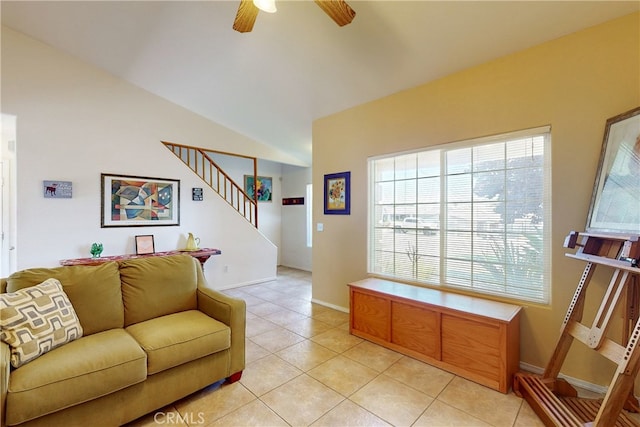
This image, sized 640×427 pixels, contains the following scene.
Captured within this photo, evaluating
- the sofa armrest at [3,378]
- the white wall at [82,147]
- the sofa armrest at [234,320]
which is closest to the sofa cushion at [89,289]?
the sofa armrest at [3,378]

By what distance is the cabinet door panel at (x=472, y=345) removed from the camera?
2.14 metres

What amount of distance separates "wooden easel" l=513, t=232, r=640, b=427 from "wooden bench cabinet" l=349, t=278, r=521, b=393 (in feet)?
0.76

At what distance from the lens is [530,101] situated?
7.78 feet

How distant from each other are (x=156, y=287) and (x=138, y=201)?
2.39 metres

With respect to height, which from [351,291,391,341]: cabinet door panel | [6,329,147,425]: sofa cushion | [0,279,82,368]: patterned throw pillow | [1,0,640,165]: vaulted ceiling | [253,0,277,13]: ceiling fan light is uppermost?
[1,0,640,165]: vaulted ceiling

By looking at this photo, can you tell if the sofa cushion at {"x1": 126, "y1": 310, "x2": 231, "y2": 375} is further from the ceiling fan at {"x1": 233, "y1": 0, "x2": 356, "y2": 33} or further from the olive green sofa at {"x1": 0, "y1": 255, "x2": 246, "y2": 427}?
the ceiling fan at {"x1": 233, "y1": 0, "x2": 356, "y2": 33}

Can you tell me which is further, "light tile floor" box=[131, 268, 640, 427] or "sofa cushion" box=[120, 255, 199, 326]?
"sofa cushion" box=[120, 255, 199, 326]

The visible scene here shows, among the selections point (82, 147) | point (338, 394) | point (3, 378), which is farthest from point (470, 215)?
point (82, 147)

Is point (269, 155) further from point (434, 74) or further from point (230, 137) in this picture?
point (434, 74)

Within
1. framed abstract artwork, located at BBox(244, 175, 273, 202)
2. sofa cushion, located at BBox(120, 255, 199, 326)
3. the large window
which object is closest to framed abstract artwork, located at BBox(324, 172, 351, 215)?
the large window

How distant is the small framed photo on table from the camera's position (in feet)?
13.4

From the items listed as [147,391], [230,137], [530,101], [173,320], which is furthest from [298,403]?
[230,137]

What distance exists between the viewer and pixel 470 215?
2.75 metres

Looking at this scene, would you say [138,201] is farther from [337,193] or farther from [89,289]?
[337,193]
